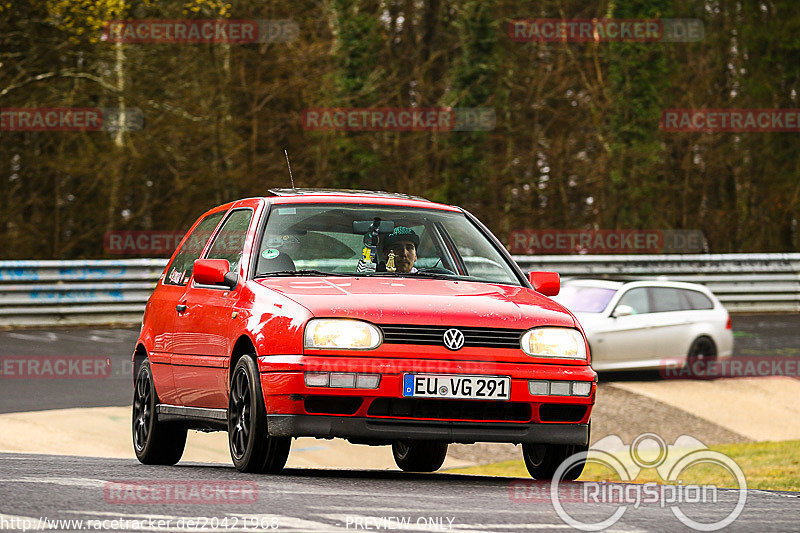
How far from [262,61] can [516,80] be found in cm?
911

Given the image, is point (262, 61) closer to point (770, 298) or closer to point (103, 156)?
point (103, 156)

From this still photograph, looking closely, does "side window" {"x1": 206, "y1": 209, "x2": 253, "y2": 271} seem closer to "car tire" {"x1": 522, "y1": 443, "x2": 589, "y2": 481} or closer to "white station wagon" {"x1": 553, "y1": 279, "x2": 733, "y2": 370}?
"car tire" {"x1": 522, "y1": 443, "x2": 589, "y2": 481}

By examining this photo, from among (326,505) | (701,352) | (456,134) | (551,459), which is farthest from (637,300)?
(456,134)

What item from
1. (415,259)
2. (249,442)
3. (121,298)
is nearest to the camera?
(249,442)

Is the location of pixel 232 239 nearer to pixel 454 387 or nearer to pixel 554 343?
pixel 454 387

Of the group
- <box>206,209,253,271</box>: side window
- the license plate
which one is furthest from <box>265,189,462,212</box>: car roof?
the license plate

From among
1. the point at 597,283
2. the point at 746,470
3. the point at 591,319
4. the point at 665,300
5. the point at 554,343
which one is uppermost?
the point at 554,343

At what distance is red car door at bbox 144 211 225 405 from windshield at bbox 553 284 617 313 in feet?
38.0

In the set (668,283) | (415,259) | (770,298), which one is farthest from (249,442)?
(770,298)

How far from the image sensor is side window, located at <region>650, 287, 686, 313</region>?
22406 mm

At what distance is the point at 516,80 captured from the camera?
43.4 metres

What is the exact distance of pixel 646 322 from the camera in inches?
863

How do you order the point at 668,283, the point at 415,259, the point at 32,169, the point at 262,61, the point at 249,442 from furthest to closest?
the point at 262,61, the point at 32,169, the point at 668,283, the point at 415,259, the point at 249,442

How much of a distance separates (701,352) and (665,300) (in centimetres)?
97
